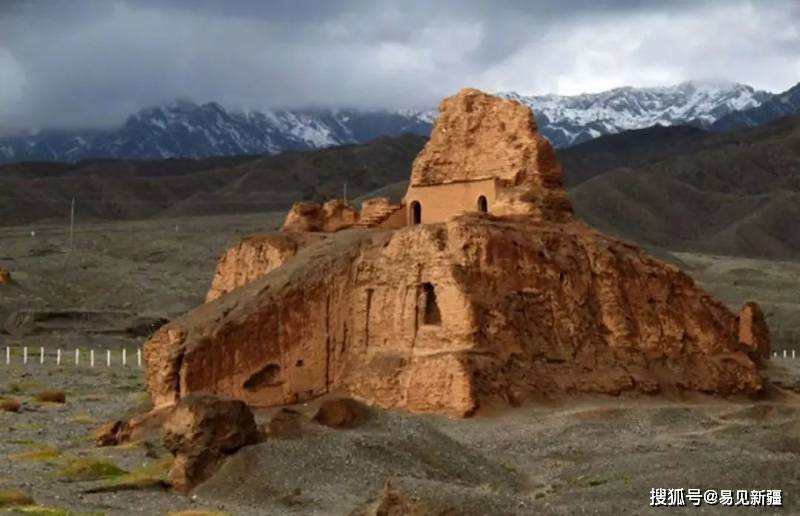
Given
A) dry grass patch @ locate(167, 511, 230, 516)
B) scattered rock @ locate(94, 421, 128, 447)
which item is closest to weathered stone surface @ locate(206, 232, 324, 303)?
scattered rock @ locate(94, 421, 128, 447)

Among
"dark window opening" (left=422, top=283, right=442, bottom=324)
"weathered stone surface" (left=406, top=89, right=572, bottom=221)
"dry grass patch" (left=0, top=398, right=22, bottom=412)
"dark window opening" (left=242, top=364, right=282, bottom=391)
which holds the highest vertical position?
"weathered stone surface" (left=406, top=89, right=572, bottom=221)

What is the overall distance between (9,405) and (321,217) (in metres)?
12.5

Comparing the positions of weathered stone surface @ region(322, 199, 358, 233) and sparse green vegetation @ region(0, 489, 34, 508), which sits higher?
weathered stone surface @ region(322, 199, 358, 233)

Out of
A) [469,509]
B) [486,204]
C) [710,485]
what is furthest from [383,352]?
[469,509]

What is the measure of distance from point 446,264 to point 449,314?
4.94 ft

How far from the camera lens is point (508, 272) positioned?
4353 cm

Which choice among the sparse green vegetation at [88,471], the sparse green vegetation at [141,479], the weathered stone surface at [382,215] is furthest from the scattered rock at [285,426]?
the weathered stone surface at [382,215]

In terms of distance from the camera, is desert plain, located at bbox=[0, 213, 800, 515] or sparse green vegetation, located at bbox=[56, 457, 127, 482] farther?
sparse green vegetation, located at bbox=[56, 457, 127, 482]

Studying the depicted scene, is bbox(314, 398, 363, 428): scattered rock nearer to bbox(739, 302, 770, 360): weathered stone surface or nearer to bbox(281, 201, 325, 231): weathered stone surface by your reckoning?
bbox(281, 201, 325, 231): weathered stone surface

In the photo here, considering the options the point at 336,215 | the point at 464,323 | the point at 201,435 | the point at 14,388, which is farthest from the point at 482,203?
the point at 201,435

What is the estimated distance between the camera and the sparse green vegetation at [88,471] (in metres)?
31.7

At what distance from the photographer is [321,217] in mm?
52438

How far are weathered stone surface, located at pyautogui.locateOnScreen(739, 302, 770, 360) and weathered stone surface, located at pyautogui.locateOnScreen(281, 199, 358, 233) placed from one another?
49.5ft

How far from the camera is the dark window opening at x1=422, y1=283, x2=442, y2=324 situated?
42.8 metres
